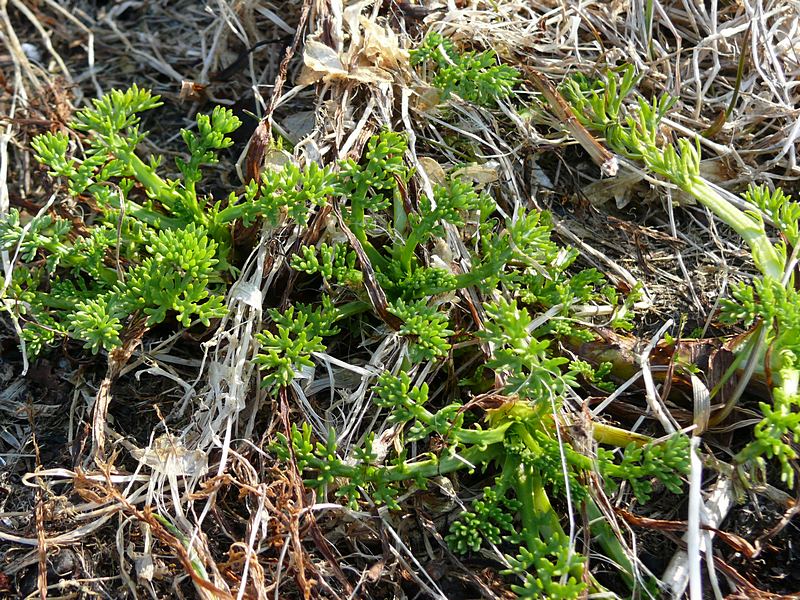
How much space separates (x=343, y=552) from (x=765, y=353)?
51.9 inches

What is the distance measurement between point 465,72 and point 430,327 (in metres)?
0.95

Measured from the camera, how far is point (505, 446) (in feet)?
6.75

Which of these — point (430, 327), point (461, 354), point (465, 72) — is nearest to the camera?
point (430, 327)

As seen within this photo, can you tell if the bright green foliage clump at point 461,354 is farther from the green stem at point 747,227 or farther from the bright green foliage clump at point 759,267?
the green stem at point 747,227

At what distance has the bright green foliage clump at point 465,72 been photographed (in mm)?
2506

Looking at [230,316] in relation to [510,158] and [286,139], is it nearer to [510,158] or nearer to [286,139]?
[286,139]

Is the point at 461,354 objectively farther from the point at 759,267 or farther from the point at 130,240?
the point at 130,240

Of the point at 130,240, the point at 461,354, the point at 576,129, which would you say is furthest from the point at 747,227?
the point at 130,240

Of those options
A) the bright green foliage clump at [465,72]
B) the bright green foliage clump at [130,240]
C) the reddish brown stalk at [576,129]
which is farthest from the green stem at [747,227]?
the bright green foliage clump at [130,240]

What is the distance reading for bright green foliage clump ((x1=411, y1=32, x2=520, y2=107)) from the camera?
2.51 meters

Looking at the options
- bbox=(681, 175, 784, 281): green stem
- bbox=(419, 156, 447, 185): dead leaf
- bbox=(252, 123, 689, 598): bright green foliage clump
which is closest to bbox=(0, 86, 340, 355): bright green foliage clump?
bbox=(252, 123, 689, 598): bright green foliage clump

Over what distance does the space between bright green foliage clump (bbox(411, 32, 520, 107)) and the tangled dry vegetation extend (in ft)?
→ 0.04

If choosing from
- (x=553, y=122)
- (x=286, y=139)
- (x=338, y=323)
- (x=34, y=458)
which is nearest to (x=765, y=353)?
(x=553, y=122)

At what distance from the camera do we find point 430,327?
2.12 metres
